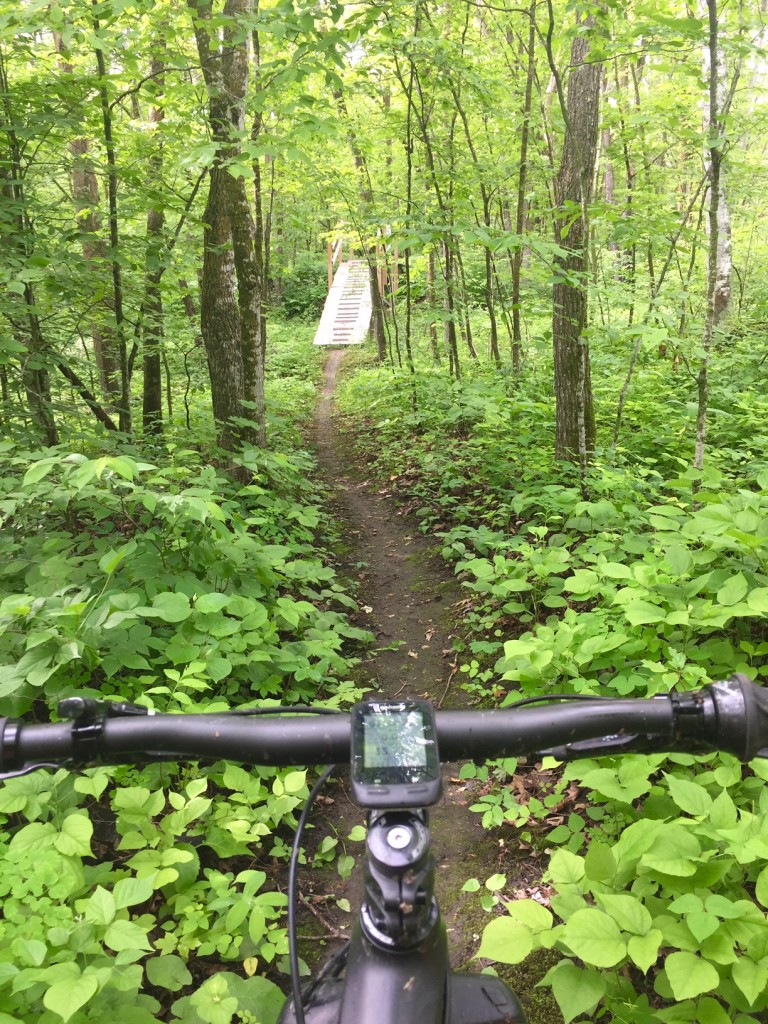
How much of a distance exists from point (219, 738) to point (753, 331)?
13917 mm

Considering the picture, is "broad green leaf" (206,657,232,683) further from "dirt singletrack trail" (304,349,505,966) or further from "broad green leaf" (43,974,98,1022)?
"broad green leaf" (43,974,98,1022)

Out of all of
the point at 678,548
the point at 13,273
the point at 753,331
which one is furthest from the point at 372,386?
the point at 678,548

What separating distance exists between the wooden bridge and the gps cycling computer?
2402 cm

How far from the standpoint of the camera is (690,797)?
1816 mm

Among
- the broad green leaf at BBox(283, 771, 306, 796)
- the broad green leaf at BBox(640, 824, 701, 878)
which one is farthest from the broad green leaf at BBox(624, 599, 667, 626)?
the broad green leaf at BBox(283, 771, 306, 796)

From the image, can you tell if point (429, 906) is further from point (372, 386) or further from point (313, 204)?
point (313, 204)

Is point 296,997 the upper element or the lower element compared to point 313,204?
lower

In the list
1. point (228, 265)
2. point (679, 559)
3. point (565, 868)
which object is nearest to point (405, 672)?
point (679, 559)

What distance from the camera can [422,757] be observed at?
87cm

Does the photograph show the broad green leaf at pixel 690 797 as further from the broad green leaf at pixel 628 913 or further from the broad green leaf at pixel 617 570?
the broad green leaf at pixel 617 570

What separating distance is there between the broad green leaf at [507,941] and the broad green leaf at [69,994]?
1.04 m

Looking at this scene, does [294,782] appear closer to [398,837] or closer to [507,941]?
[507,941]

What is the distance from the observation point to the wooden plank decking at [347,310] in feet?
80.9

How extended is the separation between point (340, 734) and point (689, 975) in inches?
51.0
